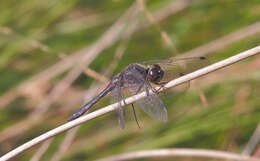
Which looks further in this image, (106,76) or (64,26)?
(64,26)

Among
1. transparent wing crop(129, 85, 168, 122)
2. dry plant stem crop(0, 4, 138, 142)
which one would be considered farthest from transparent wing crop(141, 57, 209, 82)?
dry plant stem crop(0, 4, 138, 142)

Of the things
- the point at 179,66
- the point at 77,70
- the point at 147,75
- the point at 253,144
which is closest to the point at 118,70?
the point at 77,70

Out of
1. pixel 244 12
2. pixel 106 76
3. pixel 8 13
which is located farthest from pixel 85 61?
pixel 244 12

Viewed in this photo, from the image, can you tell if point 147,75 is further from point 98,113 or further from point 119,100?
point 98,113

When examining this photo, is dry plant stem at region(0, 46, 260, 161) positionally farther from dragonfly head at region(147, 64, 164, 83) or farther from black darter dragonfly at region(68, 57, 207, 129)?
dragonfly head at region(147, 64, 164, 83)

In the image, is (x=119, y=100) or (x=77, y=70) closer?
(x=119, y=100)

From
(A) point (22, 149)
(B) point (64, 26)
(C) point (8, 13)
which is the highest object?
(C) point (8, 13)

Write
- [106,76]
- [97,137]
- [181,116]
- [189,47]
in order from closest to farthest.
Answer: [106,76], [181,116], [97,137], [189,47]

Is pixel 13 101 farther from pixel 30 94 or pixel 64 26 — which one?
pixel 64 26
